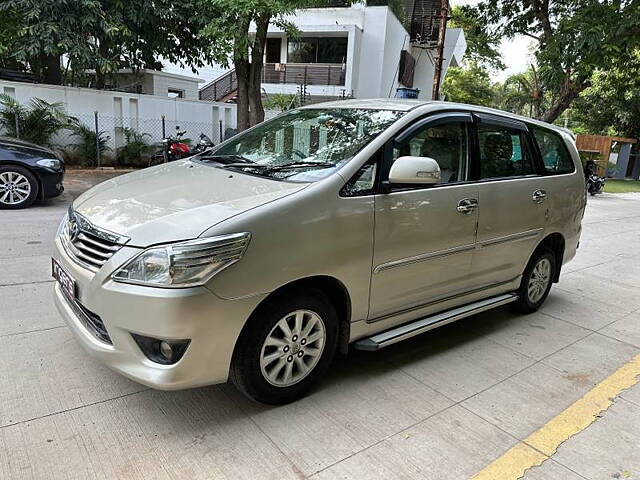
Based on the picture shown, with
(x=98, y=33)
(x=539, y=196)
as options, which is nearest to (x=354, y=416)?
(x=539, y=196)

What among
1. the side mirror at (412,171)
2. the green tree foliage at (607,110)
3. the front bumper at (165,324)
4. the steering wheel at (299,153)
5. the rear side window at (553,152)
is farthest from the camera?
the green tree foliage at (607,110)

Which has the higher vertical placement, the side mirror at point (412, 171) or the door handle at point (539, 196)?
the side mirror at point (412, 171)

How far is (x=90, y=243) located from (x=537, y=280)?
3.80 m

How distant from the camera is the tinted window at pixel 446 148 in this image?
346cm

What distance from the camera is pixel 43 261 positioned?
5172 millimetres

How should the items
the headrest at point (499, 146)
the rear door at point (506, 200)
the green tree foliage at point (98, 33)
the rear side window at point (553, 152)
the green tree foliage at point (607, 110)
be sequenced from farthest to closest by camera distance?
the green tree foliage at point (607, 110) < the green tree foliage at point (98, 33) < the rear side window at point (553, 152) < the headrest at point (499, 146) < the rear door at point (506, 200)

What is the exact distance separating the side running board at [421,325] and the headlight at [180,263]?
46.0 inches

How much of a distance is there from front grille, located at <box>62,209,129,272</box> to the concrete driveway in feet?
2.68

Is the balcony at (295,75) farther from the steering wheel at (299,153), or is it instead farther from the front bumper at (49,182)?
the steering wheel at (299,153)

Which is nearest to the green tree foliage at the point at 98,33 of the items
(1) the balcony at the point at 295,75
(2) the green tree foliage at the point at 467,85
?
(1) the balcony at the point at 295,75

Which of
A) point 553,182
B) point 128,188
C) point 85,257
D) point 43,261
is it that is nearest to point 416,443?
point 85,257

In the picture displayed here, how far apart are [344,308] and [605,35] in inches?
514

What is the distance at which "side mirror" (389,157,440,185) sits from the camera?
2977 mm

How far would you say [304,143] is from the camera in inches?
135
